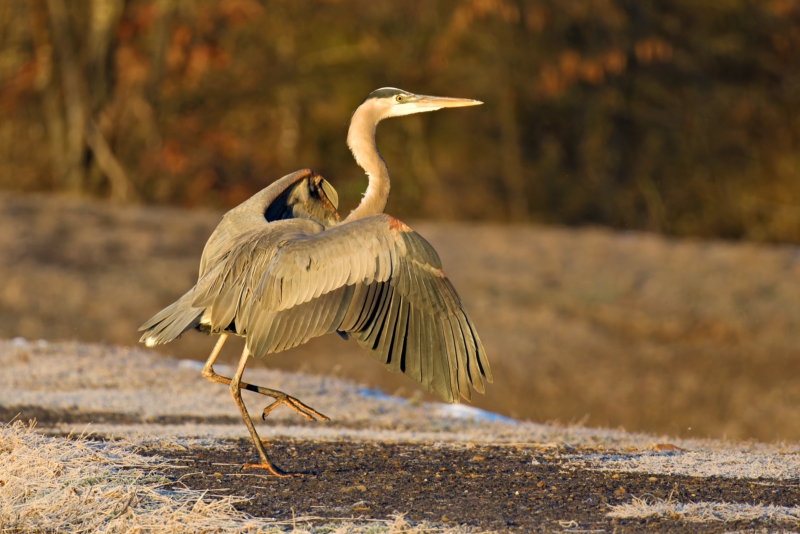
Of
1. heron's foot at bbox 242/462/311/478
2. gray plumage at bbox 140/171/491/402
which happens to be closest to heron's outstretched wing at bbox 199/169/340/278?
gray plumage at bbox 140/171/491/402

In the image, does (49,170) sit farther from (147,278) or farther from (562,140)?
(562,140)

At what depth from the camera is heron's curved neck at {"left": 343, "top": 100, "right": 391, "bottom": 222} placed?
6.19 meters

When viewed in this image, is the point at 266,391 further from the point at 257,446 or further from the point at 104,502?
the point at 104,502

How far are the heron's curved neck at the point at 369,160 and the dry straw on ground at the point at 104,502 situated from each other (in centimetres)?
207

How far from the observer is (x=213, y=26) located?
23938mm

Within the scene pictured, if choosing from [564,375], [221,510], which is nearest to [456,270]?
[564,375]

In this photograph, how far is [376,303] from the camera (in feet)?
16.3

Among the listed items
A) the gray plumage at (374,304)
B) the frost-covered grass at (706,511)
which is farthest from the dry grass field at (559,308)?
the frost-covered grass at (706,511)

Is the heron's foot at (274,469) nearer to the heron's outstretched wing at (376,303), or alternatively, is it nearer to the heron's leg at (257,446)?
the heron's leg at (257,446)

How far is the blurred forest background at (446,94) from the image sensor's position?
2259 cm

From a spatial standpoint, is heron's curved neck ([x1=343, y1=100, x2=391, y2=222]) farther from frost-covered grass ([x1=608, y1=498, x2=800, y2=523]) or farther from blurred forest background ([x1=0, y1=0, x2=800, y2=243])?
blurred forest background ([x1=0, y1=0, x2=800, y2=243])

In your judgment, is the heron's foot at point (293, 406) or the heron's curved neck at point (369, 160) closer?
the heron's foot at point (293, 406)

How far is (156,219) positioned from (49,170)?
256 inches

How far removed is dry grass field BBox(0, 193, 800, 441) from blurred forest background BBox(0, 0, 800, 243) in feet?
17.0
